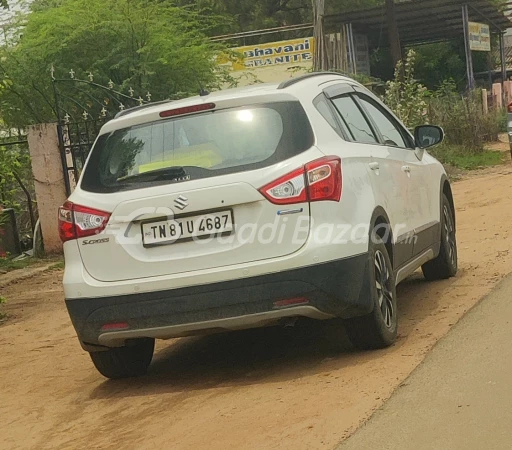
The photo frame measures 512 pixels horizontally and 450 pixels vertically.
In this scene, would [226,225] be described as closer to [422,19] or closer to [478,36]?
[422,19]

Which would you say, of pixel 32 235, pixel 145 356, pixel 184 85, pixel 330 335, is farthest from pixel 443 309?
pixel 184 85

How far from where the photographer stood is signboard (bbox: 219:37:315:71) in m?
32.8

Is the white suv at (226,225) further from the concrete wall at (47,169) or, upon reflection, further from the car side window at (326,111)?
the concrete wall at (47,169)

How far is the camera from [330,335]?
7.25 meters

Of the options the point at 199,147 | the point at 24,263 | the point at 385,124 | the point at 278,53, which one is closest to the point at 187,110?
the point at 199,147

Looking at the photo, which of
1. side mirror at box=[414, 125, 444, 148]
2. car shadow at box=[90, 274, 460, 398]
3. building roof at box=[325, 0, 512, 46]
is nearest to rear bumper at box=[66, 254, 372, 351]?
car shadow at box=[90, 274, 460, 398]

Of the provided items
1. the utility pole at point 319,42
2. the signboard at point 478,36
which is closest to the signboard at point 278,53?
the utility pole at point 319,42

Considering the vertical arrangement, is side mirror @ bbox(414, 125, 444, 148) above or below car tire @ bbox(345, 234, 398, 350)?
above

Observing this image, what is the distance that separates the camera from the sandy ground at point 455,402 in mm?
4461

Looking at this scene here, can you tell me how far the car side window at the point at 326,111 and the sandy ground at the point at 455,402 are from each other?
55.7 inches

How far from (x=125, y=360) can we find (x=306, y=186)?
171 cm

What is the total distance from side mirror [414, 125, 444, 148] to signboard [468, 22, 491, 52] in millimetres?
25796

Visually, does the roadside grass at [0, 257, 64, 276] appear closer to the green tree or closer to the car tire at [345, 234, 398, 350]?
the green tree

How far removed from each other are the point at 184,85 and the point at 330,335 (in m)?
11.2
